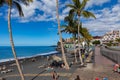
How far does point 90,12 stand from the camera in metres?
32.0

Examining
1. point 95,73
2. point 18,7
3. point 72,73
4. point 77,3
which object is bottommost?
point 72,73

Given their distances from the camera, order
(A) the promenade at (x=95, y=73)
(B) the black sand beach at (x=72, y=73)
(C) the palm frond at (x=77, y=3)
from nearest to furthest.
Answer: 1. (A) the promenade at (x=95, y=73)
2. (B) the black sand beach at (x=72, y=73)
3. (C) the palm frond at (x=77, y=3)

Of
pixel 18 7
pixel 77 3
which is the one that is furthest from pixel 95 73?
pixel 77 3

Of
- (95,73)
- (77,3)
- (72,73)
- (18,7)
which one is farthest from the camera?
(77,3)

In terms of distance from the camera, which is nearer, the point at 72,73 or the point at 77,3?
the point at 72,73

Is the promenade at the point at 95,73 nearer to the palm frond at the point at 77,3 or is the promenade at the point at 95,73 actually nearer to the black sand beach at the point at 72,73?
the black sand beach at the point at 72,73

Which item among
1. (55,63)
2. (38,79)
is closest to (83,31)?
(55,63)

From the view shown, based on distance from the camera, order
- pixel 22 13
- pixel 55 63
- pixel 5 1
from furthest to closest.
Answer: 1. pixel 55 63
2. pixel 22 13
3. pixel 5 1

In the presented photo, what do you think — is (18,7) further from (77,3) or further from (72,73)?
(77,3)

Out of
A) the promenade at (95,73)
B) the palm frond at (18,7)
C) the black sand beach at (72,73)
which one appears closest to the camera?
the palm frond at (18,7)

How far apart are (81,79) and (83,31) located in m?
28.8

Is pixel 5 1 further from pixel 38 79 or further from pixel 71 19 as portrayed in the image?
pixel 71 19

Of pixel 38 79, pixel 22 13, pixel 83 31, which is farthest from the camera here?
pixel 83 31

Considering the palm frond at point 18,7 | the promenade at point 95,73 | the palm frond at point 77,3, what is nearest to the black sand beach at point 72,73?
the promenade at point 95,73
